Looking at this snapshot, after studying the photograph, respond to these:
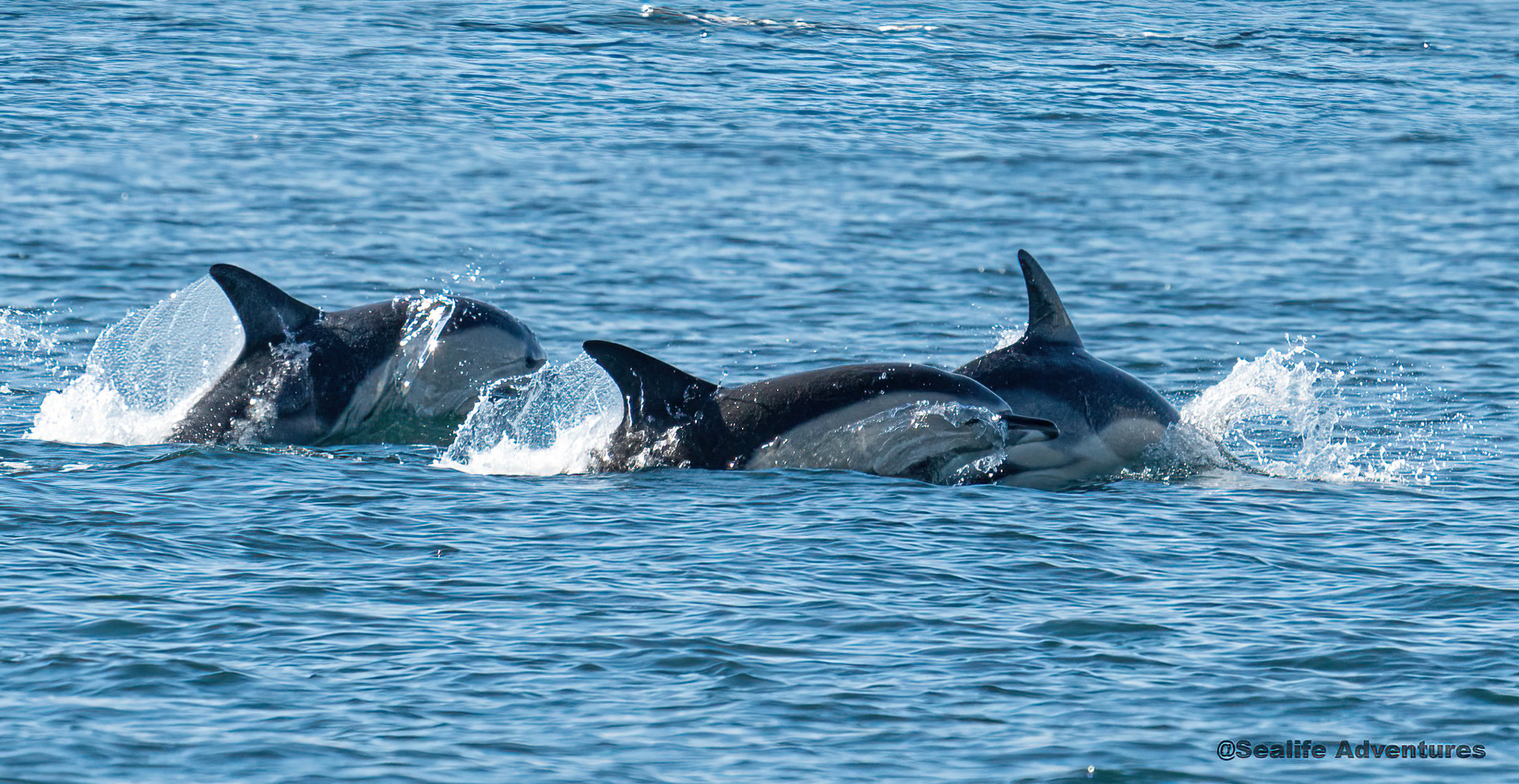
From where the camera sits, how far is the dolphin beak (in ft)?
45.0

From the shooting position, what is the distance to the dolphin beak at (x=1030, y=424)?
1370 centimetres

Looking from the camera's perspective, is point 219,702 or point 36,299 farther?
point 36,299

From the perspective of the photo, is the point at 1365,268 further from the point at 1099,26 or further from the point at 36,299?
the point at 36,299

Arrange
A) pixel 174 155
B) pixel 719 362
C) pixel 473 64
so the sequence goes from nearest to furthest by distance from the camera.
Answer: pixel 719 362
pixel 174 155
pixel 473 64

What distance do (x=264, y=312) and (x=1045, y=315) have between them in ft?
24.1

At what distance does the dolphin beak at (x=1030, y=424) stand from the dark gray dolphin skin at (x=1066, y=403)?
70 centimetres

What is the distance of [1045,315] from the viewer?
51.0 ft

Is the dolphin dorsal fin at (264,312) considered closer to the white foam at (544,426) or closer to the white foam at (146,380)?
the white foam at (146,380)

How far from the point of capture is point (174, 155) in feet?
125

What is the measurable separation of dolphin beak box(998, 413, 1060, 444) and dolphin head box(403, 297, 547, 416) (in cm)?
528

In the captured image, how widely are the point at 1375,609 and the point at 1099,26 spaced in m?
36.3

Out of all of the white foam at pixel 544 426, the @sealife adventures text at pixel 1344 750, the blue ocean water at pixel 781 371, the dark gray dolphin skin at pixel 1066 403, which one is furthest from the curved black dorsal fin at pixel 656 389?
the @sealife adventures text at pixel 1344 750

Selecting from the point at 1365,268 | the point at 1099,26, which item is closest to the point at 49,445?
the point at 1365,268

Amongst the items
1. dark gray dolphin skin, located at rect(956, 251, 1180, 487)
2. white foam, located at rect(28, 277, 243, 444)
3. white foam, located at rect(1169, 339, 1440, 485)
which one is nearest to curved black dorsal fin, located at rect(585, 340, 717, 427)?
dark gray dolphin skin, located at rect(956, 251, 1180, 487)
